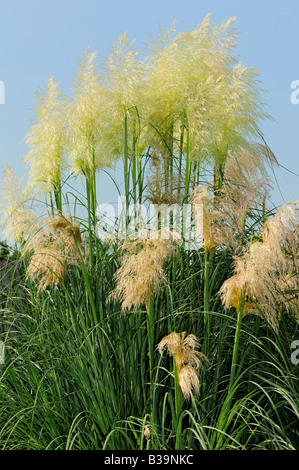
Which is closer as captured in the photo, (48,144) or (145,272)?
(145,272)

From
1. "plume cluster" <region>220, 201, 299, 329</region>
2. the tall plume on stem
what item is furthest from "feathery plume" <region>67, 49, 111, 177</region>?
"plume cluster" <region>220, 201, 299, 329</region>

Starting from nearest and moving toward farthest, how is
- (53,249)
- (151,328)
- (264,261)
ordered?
(264,261) < (151,328) < (53,249)

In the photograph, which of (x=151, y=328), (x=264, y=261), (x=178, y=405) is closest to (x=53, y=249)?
(x=151, y=328)

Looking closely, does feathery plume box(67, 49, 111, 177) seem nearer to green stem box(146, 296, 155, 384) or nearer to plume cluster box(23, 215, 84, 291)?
plume cluster box(23, 215, 84, 291)

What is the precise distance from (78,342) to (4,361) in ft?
2.81

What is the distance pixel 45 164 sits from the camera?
414 centimetres

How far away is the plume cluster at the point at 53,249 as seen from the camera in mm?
3215

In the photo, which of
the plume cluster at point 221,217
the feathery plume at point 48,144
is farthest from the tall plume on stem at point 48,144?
the plume cluster at point 221,217

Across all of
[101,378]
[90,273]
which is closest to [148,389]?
[101,378]

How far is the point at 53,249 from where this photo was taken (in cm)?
340

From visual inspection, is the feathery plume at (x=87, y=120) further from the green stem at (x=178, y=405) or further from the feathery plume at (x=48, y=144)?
the green stem at (x=178, y=405)

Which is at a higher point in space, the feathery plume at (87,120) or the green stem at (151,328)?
the feathery plume at (87,120)

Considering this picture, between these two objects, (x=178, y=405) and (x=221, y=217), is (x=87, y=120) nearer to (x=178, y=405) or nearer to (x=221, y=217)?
(x=221, y=217)
